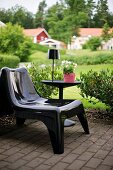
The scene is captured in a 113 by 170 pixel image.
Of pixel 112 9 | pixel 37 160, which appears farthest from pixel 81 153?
pixel 112 9

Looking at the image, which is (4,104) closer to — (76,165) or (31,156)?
(31,156)

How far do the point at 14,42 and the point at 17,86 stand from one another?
20.5 ft

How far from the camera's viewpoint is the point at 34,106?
280cm

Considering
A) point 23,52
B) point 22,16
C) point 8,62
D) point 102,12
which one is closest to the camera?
point 102,12

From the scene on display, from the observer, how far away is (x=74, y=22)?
682cm

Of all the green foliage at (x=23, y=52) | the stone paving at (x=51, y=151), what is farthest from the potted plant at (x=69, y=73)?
the green foliage at (x=23, y=52)

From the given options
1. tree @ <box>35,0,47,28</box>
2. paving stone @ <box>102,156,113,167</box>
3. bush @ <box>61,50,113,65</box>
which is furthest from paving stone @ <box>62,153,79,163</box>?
tree @ <box>35,0,47,28</box>

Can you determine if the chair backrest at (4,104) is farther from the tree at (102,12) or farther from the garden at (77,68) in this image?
the tree at (102,12)

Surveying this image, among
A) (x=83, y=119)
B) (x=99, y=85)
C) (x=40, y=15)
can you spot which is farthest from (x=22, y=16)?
(x=83, y=119)

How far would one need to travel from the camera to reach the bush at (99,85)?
360cm

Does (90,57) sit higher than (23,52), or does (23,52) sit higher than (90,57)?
(23,52)

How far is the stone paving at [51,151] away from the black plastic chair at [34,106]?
138 millimetres

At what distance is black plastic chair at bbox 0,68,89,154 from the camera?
2.59 metres

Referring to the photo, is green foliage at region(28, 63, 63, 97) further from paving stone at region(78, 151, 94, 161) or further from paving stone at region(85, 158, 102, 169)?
paving stone at region(85, 158, 102, 169)
